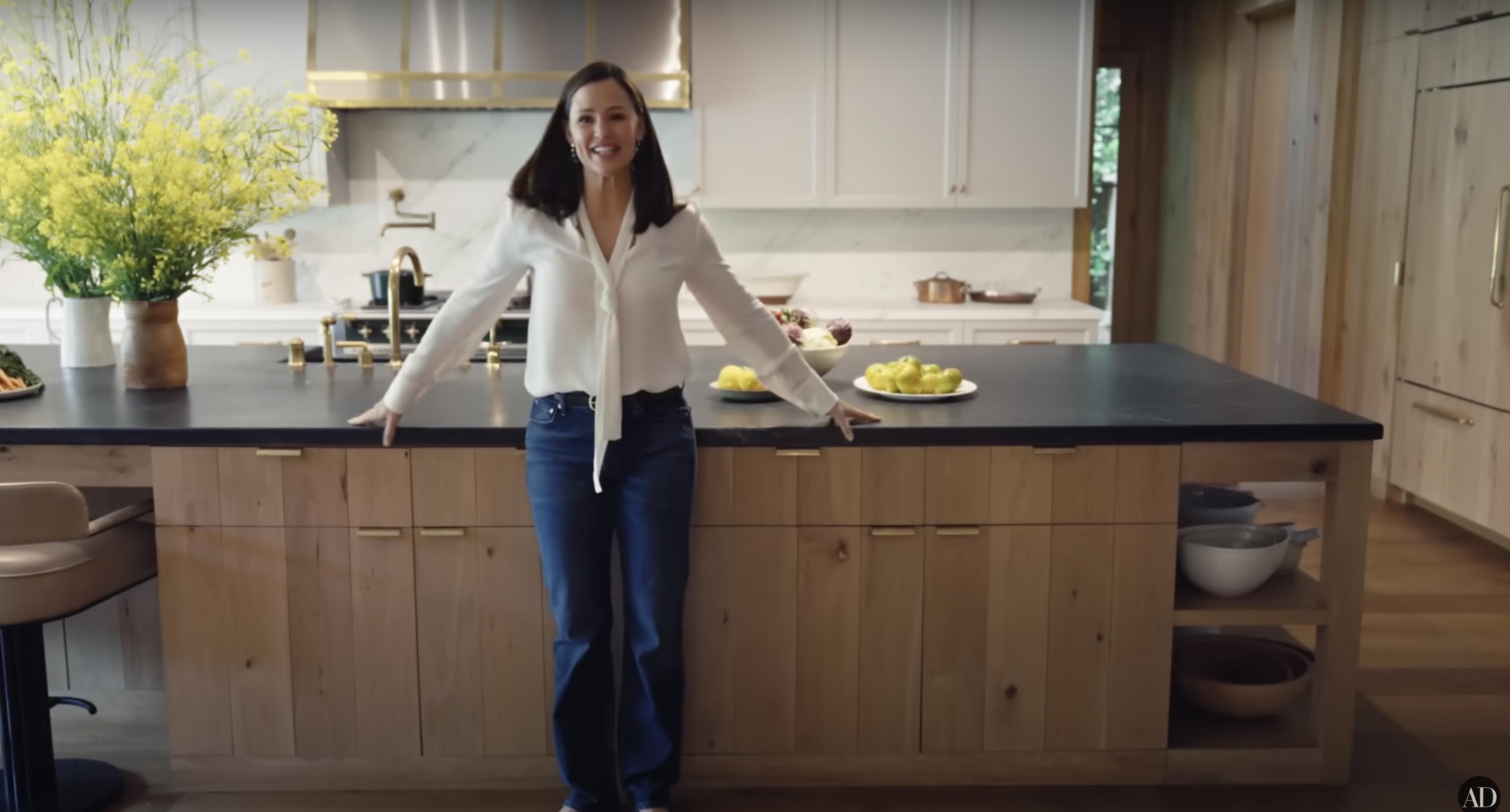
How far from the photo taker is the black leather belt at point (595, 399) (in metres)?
2.41

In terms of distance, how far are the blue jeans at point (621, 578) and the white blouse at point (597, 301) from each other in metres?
0.05

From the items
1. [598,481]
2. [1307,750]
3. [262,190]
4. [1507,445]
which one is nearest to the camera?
[598,481]

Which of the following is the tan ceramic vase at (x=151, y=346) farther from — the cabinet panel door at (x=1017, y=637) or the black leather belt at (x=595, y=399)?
the cabinet panel door at (x=1017, y=637)

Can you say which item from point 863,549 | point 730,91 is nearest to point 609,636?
point 863,549

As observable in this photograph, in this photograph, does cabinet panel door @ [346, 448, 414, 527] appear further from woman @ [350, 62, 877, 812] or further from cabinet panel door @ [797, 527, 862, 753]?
cabinet panel door @ [797, 527, 862, 753]

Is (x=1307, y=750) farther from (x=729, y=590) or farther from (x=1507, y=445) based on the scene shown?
(x=1507, y=445)

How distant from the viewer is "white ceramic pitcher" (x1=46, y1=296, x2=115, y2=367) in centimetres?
331

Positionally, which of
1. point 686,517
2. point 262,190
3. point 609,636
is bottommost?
point 609,636

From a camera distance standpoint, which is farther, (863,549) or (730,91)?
(730,91)

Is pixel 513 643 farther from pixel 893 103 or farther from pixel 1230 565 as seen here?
pixel 893 103

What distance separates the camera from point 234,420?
2.73 metres

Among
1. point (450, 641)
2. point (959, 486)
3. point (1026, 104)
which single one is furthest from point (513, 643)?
point (1026, 104)

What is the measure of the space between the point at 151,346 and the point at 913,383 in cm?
174

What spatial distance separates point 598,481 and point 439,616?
1.93 feet
